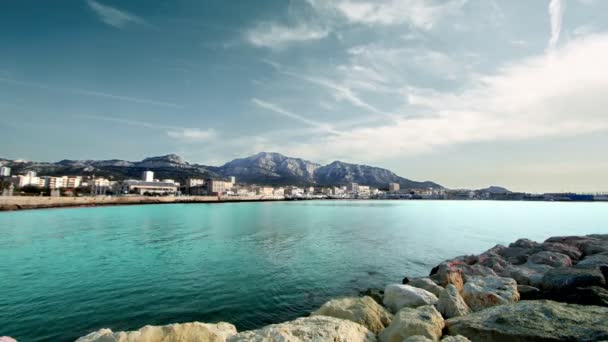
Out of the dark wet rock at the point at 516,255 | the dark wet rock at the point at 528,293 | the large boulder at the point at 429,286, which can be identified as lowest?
the dark wet rock at the point at 516,255

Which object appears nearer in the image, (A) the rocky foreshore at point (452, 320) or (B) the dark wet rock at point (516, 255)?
(A) the rocky foreshore at point (452, 320)

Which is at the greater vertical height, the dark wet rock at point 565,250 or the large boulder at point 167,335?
the large boulder at point 167,335

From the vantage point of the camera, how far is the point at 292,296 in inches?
472

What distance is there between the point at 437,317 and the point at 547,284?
594 cm

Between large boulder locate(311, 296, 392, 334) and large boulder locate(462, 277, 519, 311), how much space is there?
2486 mm

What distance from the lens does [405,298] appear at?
855cm

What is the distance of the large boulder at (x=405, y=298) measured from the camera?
832 cm

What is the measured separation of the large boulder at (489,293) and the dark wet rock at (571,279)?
128 centimetres

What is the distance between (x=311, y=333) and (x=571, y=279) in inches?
336

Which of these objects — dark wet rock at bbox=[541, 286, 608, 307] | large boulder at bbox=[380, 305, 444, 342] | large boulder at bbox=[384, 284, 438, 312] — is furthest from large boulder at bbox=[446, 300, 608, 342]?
large boulder at bbox=[384, 284, 438, 312]

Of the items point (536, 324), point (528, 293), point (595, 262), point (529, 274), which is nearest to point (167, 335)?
point (536, 324)

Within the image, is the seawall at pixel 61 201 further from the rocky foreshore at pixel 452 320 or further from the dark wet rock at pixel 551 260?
the dark wet rock at pixel 551 260

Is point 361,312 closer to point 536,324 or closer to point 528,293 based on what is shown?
point 536,324

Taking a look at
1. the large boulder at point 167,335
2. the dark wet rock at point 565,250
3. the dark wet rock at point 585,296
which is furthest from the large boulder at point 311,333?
the dark wet rock at point 565,250
